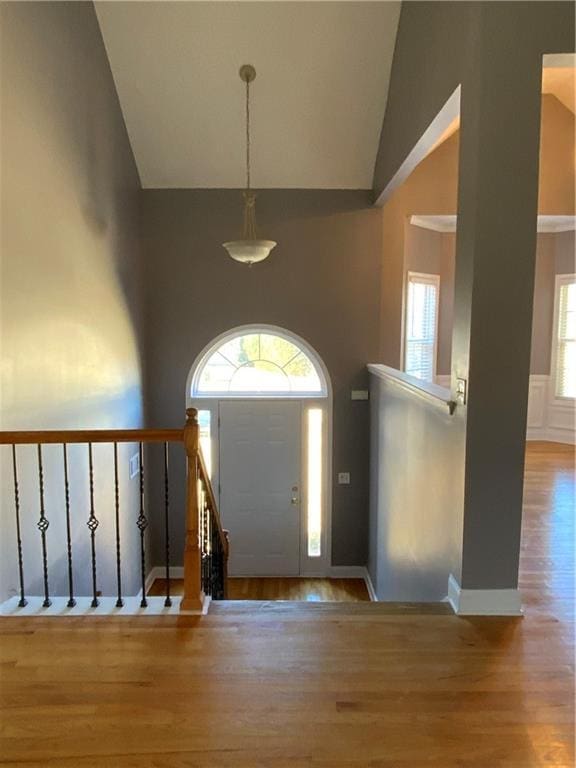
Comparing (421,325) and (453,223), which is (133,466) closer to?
(421,325)

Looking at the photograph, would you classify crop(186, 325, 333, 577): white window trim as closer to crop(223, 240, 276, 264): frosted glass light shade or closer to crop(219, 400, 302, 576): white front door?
crop(219, 400, 302, 576): white front door

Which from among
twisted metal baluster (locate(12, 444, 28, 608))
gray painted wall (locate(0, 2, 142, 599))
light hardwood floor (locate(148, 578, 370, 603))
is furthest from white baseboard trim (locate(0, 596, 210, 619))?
light hardwood floor (locate(148, 578, 370, 603))

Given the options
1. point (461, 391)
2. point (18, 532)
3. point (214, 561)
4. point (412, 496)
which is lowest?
point (214, 561)

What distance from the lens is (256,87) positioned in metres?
4.91

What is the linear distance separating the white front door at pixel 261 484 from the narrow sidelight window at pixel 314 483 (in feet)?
0.45

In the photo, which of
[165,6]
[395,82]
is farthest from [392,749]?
[165,6]

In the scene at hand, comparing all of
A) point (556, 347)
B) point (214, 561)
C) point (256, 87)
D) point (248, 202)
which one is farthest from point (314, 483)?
point (256, 87)

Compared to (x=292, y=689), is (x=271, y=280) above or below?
above

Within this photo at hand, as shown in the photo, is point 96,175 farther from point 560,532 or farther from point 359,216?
point 560,532

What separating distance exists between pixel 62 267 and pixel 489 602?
3.38m

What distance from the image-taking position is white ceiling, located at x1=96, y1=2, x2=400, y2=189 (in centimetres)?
441

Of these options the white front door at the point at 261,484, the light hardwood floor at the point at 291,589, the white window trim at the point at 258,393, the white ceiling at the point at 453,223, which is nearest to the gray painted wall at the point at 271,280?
the white window trim at the point at 258,393

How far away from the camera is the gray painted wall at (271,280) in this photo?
5969 mm

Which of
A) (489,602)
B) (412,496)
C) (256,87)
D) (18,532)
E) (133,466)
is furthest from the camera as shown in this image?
(133,466)
